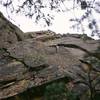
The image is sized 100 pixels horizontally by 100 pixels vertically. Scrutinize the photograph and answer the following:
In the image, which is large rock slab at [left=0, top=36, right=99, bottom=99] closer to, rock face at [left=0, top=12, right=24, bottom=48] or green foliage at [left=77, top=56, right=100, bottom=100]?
green foliage at [left=77, top=56, right=100, bottom=100]

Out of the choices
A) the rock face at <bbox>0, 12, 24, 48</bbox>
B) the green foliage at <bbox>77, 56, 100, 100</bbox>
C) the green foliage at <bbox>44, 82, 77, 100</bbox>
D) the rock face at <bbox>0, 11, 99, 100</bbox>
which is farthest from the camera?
the rock face at <bbox>0, 12, 24, 48</bbox>

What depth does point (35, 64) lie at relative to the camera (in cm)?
1273

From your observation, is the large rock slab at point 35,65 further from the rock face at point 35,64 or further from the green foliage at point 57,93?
the green foliage at point 57,93

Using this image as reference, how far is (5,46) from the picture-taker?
15867 mm

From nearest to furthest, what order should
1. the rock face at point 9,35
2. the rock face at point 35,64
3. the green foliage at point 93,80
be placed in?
the green foliage at point 93,80 → the rock face at point 35,64 → the rock face at point 9,35

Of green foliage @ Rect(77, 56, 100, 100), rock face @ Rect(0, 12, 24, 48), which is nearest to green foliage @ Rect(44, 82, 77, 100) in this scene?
green foliage @ Rect(77, 56, 100, 100)

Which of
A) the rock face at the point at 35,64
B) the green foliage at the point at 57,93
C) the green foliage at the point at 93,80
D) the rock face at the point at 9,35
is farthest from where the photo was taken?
the rock face at the point at 9,35

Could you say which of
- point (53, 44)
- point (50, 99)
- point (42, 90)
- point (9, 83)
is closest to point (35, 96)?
point (42, 90)

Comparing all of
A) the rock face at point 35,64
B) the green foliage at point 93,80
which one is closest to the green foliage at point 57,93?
the green foliage at point 93,80

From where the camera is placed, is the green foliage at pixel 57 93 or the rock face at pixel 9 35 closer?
the green foliage at pixel 57 93

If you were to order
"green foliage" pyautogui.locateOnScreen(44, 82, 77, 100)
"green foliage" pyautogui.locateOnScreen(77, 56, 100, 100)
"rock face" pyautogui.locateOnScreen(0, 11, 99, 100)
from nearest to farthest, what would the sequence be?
"green foliage" pyautogui.locateOnScreen(44, 82, 77, 100) < "green foliage" pyautogui.locateOnScreen(77, 56, 100, 100) < "rock face" pyautogui.locateOnScreen(0, 11, 99, 100)

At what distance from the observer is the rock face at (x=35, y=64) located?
1152 centimetres

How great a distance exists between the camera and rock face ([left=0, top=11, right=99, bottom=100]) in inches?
454

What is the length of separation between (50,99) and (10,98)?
132 inches
